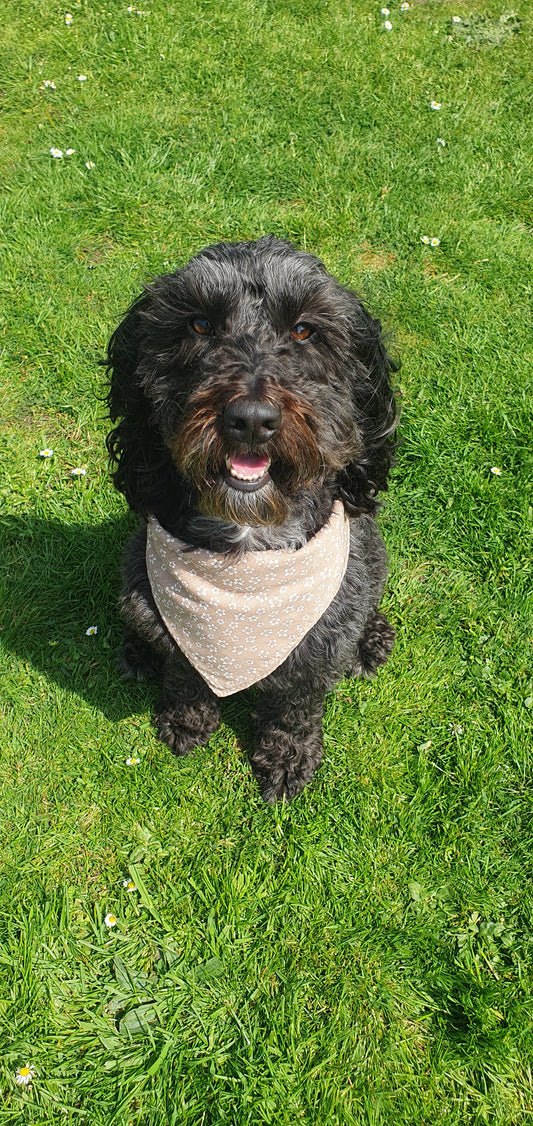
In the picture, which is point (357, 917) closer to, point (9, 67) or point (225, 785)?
point (225, 785)

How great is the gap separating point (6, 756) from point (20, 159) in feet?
13.8

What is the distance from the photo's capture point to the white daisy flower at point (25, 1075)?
2.66 metres

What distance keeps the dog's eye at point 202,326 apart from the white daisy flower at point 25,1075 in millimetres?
2529

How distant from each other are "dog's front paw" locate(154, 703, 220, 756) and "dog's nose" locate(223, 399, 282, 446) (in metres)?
1.53

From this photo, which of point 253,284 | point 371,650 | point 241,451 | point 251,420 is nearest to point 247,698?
point 371,650

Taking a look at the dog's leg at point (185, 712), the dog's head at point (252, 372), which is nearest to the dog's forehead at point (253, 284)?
the dog's head at point (252, 372)

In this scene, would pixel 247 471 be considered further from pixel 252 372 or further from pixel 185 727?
pixel 185 727

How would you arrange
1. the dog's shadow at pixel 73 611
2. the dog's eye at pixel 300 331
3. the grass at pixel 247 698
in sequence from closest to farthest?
the dog's eye at pixel 300 331 < the grass at pixel 247 698 < the dog's shadow at pixel 73 611

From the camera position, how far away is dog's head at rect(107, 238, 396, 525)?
2.15 metres

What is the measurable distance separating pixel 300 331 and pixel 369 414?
0.46 m

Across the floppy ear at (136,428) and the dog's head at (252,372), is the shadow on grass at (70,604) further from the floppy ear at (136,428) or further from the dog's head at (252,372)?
the dog's head at (252,372)

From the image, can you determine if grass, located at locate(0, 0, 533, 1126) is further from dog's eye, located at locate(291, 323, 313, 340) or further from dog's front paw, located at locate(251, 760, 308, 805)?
dog's eye, located at locate(291, 323, 313, 340)

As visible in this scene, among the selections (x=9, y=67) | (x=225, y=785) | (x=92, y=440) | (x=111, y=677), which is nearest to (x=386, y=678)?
(x=225, y=785)

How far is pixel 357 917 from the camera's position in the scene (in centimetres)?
306
